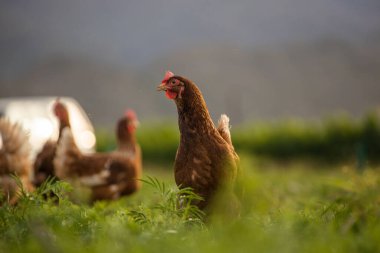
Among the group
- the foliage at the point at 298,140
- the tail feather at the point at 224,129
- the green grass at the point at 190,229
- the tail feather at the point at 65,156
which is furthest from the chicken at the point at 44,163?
the foliage at the point at 298,140

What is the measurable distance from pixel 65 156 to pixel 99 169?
0.48m

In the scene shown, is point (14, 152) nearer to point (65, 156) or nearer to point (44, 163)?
point (65, 156)

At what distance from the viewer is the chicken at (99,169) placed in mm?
7652

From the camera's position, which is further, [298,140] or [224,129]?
[298,140]

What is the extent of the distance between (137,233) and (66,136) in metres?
5.05

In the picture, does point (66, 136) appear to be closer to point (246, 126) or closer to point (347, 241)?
point (347, 241)

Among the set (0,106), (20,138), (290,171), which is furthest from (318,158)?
(20,138)

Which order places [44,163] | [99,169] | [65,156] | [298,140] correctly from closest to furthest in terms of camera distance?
1. [65,156]
2. [44,163]
3. [99,169]
4. [298,140]

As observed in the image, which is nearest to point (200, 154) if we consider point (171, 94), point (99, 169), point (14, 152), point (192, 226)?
point (171, 94)

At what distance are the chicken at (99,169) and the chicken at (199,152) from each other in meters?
3.35

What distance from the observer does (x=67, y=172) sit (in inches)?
299

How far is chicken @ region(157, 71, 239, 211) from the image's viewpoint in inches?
158

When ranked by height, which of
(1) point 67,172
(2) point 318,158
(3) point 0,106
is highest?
(1) point 67,172

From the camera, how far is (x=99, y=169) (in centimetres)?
790
